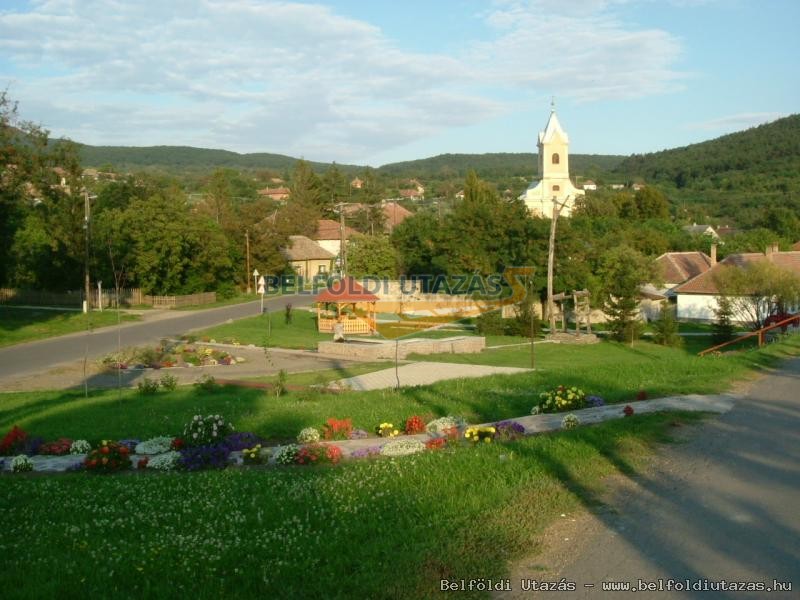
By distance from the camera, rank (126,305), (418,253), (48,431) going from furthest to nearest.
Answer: (418,253) → (126,305) → (48,431)

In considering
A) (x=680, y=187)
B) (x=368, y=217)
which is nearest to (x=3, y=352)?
(x=368, y=217)

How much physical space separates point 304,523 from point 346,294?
29.6 m

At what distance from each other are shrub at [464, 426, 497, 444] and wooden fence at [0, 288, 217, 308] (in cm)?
4091

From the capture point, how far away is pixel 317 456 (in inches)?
389

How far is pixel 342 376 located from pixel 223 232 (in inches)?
1532

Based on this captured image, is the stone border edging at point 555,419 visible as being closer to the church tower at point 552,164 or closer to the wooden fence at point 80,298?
the wooden fence at point 80,298

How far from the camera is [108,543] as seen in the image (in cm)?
614

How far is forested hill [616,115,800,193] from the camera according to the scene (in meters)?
131

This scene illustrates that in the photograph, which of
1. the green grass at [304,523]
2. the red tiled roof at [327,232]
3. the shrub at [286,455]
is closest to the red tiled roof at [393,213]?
the red tiled roof at [327,232]

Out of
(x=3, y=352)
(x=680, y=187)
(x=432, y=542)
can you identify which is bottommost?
(x=3, y=352)

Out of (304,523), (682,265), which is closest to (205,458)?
(304,523)

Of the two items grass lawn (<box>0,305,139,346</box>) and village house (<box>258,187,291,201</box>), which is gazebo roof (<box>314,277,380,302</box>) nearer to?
grass lawn (<box>0,305,139,346</box>)

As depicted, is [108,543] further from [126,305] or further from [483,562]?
[126,305]

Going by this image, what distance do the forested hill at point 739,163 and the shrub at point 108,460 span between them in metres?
122
